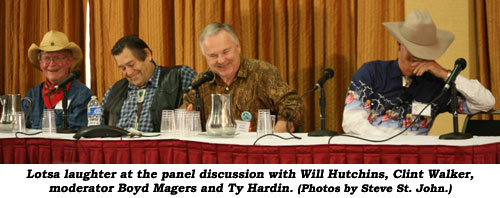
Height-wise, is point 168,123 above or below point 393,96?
below

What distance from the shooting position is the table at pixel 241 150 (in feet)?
5.72

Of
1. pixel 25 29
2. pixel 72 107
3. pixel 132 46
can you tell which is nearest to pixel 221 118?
pixel 132 46

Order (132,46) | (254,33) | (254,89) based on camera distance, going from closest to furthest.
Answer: (254,89) < (132,46) < (254,33)

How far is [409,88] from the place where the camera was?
104 inches

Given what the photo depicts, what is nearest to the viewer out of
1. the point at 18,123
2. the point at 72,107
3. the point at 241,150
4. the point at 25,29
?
the point at 241,150

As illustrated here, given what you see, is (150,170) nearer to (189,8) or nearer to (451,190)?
(451,190)

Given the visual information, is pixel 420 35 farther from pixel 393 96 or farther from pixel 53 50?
pixel 53 50

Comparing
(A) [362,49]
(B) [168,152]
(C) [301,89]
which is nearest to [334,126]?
→ (C) [301,89]

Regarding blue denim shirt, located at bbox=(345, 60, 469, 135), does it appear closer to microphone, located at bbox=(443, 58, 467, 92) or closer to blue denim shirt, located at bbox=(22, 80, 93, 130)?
microphone, located at bbox=(443, 58, 467, 92)

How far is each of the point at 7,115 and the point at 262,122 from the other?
1.50 meters

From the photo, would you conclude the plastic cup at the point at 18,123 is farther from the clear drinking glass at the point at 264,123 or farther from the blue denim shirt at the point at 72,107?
the clear drinking glass at the point at 264,123

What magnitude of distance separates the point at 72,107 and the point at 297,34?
1.72m

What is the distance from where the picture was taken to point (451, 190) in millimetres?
1612

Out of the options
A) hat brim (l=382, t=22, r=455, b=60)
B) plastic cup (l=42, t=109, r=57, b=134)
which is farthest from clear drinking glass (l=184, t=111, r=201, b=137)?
hat brim (l=382, t=22, r=455, b=60)
